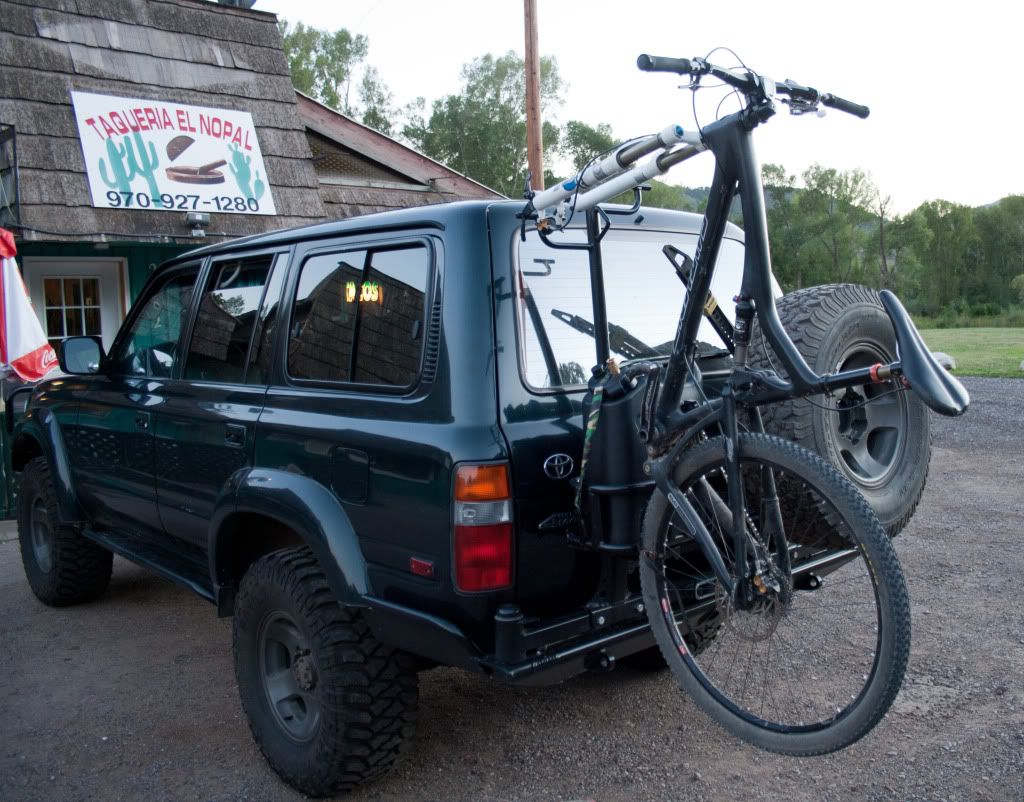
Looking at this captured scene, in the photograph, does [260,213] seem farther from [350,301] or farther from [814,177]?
[814,177]

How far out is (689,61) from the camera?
7.90 ft

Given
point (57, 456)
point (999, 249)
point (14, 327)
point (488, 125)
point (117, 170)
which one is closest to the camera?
point (57, 456)

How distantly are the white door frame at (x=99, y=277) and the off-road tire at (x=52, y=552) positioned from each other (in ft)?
16.8

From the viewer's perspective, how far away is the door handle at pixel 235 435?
342cm

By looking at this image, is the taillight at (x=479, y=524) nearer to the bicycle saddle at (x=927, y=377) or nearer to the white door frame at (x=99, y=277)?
the bicycle saddle at (x=927, y=377)

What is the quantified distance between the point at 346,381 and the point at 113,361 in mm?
2014

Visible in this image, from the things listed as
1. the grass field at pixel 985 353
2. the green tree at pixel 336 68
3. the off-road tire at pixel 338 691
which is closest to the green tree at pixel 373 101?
the green tree at pixel 336 68

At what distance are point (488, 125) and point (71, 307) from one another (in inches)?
1281

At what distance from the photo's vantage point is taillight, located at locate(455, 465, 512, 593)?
→ 2.62m

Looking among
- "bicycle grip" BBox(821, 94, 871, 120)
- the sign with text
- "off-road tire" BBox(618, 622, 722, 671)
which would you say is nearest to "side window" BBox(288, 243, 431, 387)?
"bicycle grip" BBox(821, 94, 871, 120)

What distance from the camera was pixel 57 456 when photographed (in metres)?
4.88

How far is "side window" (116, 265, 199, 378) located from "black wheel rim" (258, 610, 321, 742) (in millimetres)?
1432

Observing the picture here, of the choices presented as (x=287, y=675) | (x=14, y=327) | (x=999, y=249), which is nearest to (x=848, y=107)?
(x=287, y=675)

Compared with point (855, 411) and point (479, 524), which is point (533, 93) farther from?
point (479, 524)
